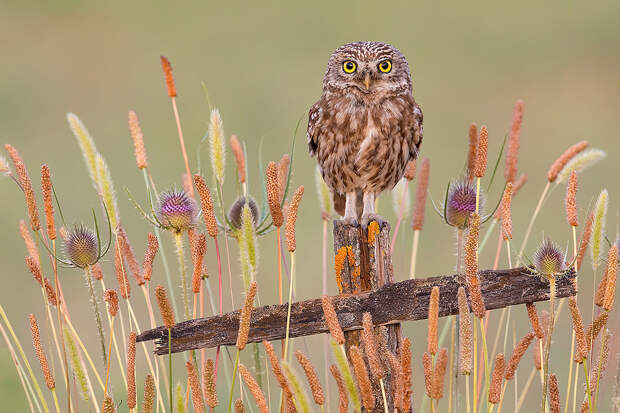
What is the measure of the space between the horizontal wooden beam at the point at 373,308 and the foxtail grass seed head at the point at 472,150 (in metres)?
0.52

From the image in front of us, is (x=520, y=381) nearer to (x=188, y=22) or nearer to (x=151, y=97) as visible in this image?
(x=151, y=97)

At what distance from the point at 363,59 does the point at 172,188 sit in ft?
3.67

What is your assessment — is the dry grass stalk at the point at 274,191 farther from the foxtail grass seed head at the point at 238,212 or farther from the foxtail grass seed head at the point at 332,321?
the foxtail grass seed head at the point at 238,212

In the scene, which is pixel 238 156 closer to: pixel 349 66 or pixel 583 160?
pixel 349 66

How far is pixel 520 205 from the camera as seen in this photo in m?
8.53

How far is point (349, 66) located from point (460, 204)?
0.99 meters

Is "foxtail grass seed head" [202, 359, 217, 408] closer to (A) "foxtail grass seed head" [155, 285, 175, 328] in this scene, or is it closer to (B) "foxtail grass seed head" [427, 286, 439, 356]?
(A) "foxtail grass seed head" [155, 285, 175, 328]

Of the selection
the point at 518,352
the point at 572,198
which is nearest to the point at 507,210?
the point at 572,198

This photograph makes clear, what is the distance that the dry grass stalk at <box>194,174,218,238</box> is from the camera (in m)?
2.25

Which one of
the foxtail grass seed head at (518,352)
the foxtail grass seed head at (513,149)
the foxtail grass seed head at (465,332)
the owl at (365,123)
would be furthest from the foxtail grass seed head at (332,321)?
the owl at (365,123)

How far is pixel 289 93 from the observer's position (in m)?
10.7

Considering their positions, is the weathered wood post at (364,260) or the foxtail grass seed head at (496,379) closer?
the foxtail grass seed head at (496,379)

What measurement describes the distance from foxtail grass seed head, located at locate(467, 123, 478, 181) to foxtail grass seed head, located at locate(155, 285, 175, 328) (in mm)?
1092

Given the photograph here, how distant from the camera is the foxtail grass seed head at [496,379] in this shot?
221cm
